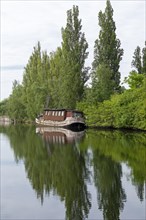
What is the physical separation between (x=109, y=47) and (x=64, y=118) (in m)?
9.91

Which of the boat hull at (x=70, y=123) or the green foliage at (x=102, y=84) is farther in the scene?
the boat hull at (x=70, y=123)

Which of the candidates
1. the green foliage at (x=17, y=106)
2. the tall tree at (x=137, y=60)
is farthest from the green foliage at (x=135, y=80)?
the green foliage at (x=17, y=106)

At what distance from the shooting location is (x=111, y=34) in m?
45.4

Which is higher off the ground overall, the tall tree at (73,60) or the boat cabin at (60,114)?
the tall tree at (73,60)

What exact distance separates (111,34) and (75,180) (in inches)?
1358

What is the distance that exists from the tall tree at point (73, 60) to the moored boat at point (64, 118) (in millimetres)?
1861

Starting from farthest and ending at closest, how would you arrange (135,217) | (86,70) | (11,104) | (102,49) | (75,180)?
(11,104), (86,70), (102,49), (75,180), (135,217)

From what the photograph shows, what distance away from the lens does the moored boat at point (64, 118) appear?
45.9m

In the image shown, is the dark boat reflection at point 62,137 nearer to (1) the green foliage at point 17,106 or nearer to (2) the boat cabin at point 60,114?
(2) the boat cabin at point 60,114

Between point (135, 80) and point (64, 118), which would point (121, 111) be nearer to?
point (135, 80)

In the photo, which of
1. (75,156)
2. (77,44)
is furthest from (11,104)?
(75,156)

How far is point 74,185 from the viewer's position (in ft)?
39.8

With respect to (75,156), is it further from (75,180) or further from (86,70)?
(86,70)

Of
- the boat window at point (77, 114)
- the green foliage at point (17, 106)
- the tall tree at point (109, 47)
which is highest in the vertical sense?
the tall tree at point (109, 47)
